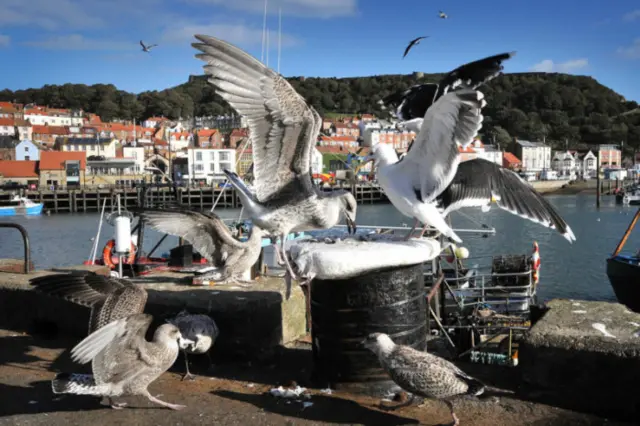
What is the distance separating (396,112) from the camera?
607cm

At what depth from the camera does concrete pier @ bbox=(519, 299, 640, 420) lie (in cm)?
340

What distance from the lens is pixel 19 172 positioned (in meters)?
72.7

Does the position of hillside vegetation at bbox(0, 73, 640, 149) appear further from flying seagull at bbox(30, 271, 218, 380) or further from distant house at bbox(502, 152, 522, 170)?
flying seagull at bbox(30, 271, 218, 380)

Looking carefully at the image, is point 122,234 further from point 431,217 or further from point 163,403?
point 431,217

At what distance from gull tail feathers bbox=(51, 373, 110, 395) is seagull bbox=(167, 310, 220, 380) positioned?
0.76 m

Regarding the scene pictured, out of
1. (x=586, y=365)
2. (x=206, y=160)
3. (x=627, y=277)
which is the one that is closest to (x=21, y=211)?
(x=206, y=160)

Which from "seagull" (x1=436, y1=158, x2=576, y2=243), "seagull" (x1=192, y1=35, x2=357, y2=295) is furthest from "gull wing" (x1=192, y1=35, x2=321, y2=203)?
"seagull" (x1=436, y1=158, x2=576, y2=243)

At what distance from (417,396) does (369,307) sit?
2.25 ft

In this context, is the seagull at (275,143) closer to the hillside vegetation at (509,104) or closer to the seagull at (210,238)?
the seagull at (210,238)

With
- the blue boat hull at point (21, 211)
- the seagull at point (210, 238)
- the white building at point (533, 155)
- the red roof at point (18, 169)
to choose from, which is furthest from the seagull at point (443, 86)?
the white building at point (533, 155)

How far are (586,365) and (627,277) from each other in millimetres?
16529

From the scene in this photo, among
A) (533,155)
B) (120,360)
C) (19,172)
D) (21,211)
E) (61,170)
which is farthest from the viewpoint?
(533,155)

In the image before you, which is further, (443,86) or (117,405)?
(443,86)

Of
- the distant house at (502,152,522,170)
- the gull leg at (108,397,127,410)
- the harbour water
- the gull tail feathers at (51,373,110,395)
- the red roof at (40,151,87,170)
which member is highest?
the distant house at (502,152,522,170)
